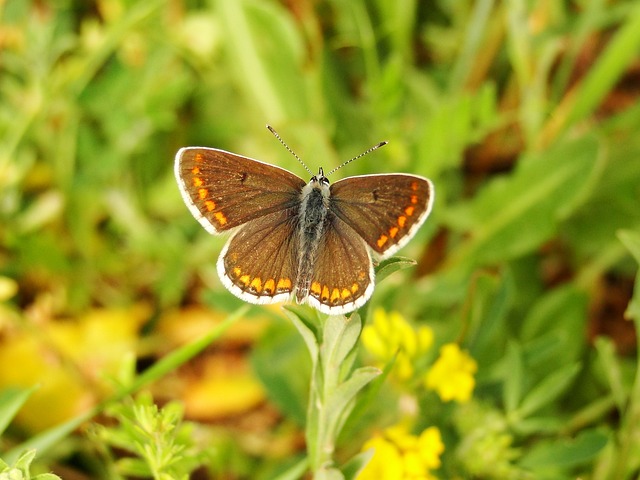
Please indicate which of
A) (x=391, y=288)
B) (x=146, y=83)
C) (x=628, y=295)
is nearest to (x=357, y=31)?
(x=146, y=83)

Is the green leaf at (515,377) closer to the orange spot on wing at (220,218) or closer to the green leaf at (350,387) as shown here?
the green leaf at (350,387)

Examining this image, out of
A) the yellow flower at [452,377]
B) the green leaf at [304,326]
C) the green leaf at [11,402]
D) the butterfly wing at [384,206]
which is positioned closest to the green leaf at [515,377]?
the yellow flower at [452,377]

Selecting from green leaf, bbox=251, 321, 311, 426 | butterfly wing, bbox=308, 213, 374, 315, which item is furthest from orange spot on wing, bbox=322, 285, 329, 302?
A: green leaf, bbox=251, 321, 311, 426

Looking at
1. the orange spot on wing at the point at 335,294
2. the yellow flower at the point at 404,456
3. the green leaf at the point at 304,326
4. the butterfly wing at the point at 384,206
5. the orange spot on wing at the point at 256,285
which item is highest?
the butterfly wing at the point at 384,206

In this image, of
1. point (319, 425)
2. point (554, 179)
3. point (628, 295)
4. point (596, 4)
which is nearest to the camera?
point (319, 425)

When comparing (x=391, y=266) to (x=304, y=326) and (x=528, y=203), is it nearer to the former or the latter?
(x=304, y=326)

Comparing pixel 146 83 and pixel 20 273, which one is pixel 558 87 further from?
pixel 20 273

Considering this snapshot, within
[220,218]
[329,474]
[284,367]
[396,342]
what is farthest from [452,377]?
[284,367]
